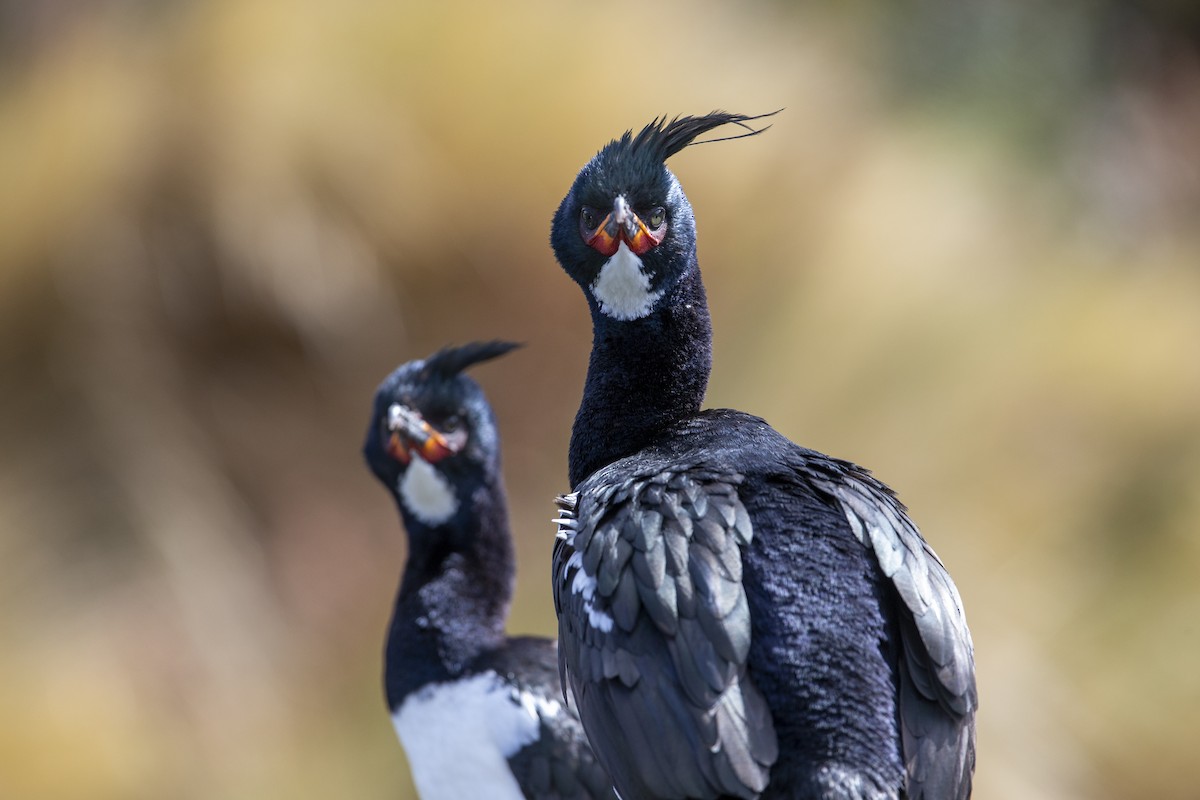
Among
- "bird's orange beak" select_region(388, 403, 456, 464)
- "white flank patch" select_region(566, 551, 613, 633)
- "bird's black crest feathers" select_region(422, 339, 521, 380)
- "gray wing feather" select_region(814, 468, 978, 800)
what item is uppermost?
"bird's black crest feathers" select_region(422, 339, 521, 380)

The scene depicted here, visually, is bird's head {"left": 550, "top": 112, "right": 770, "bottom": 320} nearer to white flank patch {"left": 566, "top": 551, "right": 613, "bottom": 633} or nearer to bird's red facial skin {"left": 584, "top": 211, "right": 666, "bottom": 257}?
bird's red facial skin {"left": 584, "top": 211, "right": 666, "bottom": 257}

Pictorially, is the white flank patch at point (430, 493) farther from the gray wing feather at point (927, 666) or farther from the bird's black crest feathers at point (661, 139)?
the gray wing feather at point (927, 666)

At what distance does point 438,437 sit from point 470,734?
1.04 meters

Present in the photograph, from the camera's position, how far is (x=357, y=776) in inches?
256

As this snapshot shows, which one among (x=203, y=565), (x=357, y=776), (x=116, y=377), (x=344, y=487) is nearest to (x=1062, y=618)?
(x=357, y=776)

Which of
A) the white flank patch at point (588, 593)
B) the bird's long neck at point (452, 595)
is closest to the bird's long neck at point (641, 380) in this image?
the white flank patch at point (588, 593)

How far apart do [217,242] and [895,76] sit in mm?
4982

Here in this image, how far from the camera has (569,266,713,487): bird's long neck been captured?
10.7 ft

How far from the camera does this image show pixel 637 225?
3.20 meters

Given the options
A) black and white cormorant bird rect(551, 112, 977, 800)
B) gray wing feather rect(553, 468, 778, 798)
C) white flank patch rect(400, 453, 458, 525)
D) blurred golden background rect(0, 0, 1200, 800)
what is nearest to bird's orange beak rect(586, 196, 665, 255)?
black and white cormorant bird rect(551, 112, 977, 800)

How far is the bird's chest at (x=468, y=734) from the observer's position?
3934mm

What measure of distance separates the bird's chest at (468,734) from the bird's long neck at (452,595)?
0.29 feet

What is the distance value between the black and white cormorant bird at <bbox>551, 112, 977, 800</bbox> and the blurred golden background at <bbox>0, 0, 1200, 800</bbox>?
3.98m

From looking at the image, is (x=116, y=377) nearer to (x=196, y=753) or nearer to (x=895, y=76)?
(x=196, y=753)
